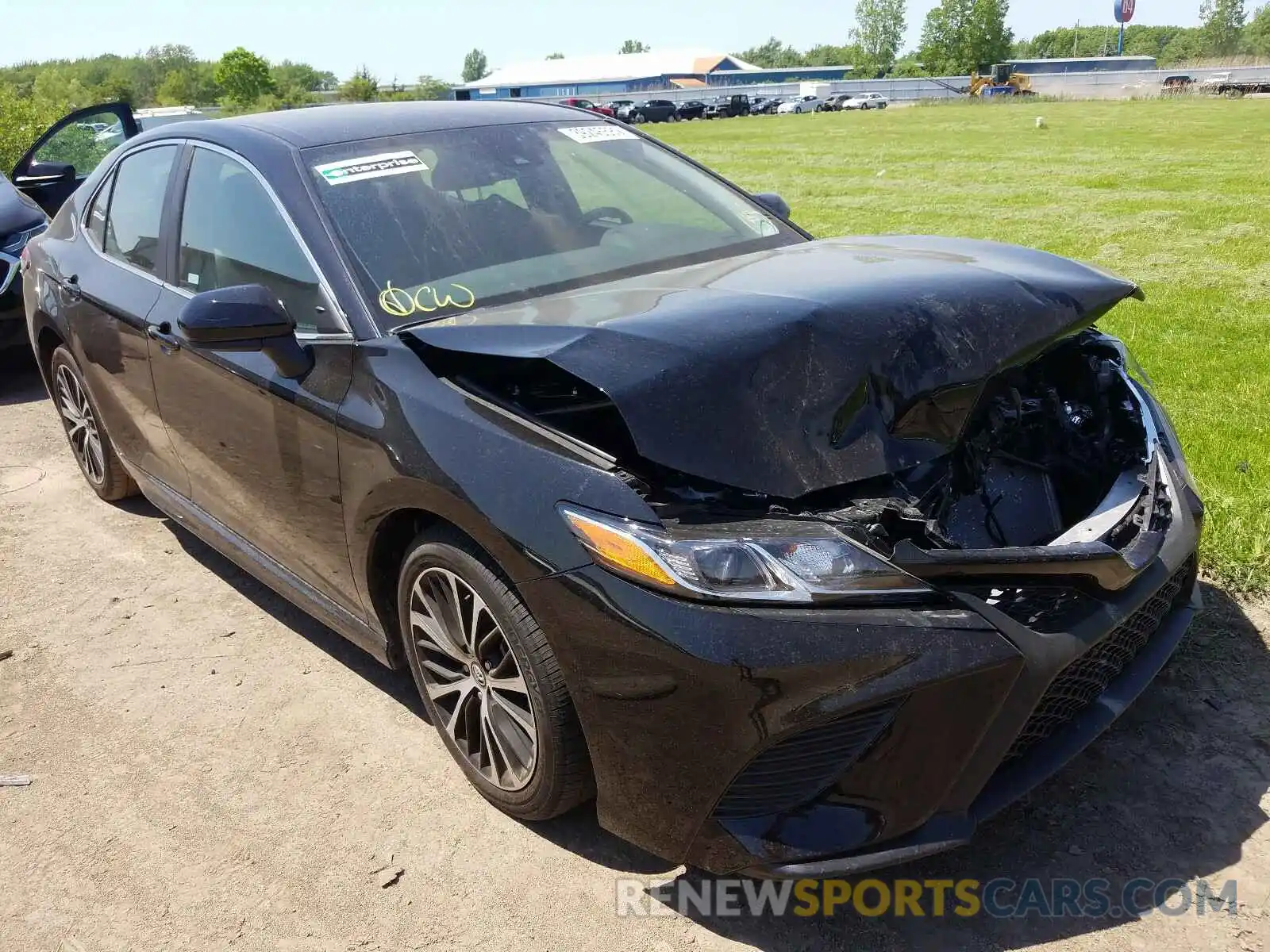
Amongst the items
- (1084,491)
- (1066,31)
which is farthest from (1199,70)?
(1066,31)

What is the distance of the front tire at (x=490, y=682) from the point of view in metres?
2.47

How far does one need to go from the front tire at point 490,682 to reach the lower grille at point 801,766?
456mm

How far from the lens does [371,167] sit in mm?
3393

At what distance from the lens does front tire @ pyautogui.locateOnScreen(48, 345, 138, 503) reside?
191 inches

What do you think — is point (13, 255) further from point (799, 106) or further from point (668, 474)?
point (799, 106)

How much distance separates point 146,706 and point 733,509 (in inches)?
88.9

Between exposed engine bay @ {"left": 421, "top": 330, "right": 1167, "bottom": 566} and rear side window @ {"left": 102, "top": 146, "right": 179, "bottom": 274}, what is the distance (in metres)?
1.88

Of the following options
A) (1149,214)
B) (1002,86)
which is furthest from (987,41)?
(1149,214)

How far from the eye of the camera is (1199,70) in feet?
215

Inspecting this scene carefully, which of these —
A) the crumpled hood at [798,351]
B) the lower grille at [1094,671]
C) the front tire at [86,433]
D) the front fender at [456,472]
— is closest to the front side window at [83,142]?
the front tire at [86,433]

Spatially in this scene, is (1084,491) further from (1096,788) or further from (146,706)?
(146,706)

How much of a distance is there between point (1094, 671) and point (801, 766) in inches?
30.5

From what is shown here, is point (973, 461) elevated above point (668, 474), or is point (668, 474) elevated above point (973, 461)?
point (668, 474)

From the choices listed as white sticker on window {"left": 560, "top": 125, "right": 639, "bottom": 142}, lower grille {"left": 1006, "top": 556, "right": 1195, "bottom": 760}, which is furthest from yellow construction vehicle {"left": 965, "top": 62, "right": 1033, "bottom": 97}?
lower grille {"left": 1006, "top": 556, "right": 1195, "bottom": 760}
